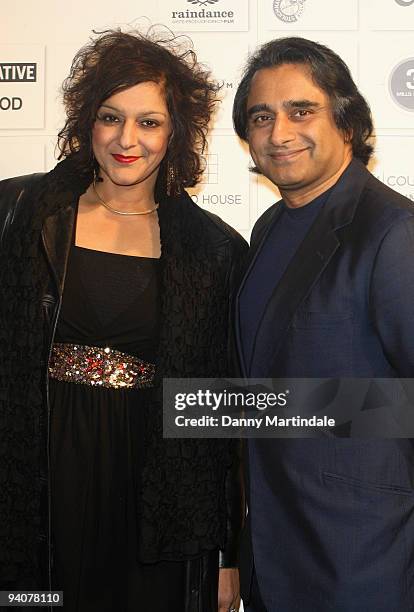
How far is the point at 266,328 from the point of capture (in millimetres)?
1735

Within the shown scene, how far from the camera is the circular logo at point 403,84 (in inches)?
99.6

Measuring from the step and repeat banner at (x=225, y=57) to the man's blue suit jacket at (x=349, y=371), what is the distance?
0.86 metres

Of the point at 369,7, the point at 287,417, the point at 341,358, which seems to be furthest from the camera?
the point at 369,7

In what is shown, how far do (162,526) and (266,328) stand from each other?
22.4 inches

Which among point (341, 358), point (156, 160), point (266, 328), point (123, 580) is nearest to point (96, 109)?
point (156, 160)

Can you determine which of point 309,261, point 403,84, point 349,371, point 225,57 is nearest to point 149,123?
point 309,261

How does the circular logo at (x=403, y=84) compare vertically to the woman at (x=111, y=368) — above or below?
above

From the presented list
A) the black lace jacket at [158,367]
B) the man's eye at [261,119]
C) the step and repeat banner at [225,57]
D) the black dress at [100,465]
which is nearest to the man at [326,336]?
the man's eye at [261,119]

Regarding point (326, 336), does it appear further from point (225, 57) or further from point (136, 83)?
point (225, 57)

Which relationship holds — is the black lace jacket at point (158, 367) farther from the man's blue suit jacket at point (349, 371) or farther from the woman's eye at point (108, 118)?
the man's blue suit jacket at point (349, 371)

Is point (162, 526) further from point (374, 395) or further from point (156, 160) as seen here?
point (156, 160)

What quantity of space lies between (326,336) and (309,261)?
176 millimetres

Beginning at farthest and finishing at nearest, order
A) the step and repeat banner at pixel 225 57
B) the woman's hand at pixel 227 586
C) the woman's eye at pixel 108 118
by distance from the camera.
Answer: the step and repeat banner at pixel 225 57 → the woman's hand at pixel 227 586 → the woman's eye at pixel 108 118

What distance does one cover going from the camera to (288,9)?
2.55m
